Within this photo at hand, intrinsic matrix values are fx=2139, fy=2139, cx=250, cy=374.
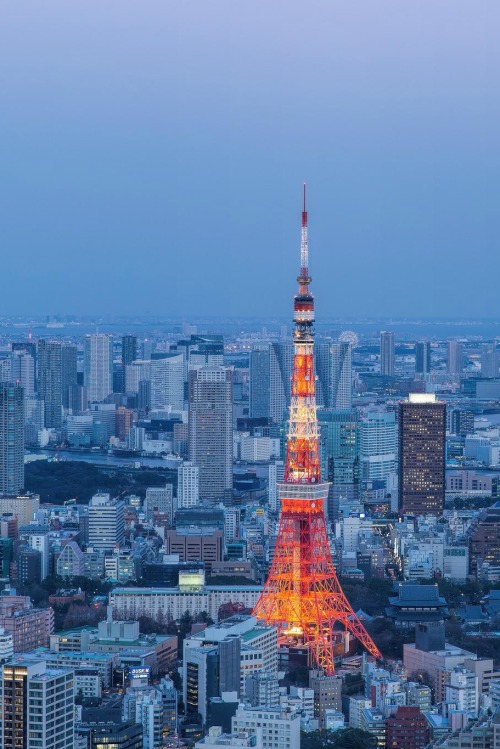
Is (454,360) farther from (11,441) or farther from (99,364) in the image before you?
(11,441)

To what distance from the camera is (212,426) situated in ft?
137

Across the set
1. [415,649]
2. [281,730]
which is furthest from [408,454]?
[281,730]

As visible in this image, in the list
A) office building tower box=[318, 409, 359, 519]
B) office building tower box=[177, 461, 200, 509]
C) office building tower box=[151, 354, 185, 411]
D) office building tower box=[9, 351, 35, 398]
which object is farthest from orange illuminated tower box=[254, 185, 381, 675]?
office building tower box=[151, 354, 185, 411]

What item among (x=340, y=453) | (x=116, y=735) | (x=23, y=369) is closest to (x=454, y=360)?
(x=23, y=369)

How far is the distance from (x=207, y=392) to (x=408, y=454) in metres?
7.41

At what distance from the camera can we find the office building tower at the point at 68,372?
5712cm

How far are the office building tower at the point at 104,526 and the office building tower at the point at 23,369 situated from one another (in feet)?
80.5

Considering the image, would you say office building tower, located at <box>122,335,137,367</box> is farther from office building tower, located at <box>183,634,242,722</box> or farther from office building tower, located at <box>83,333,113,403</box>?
office building tower, located at <box>183,634,242,722</box>

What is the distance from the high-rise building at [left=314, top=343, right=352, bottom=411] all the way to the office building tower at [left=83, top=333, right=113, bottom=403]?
300 inches

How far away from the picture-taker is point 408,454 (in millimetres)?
35688

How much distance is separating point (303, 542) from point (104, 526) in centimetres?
828

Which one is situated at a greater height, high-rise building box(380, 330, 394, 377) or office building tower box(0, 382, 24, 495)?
high-rise building box(380, 330, 394, 377)

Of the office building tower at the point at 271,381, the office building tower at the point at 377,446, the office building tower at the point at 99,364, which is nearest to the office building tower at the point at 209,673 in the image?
the office building tower at the point at 377,446

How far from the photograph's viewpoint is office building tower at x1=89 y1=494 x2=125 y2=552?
1202 inches
